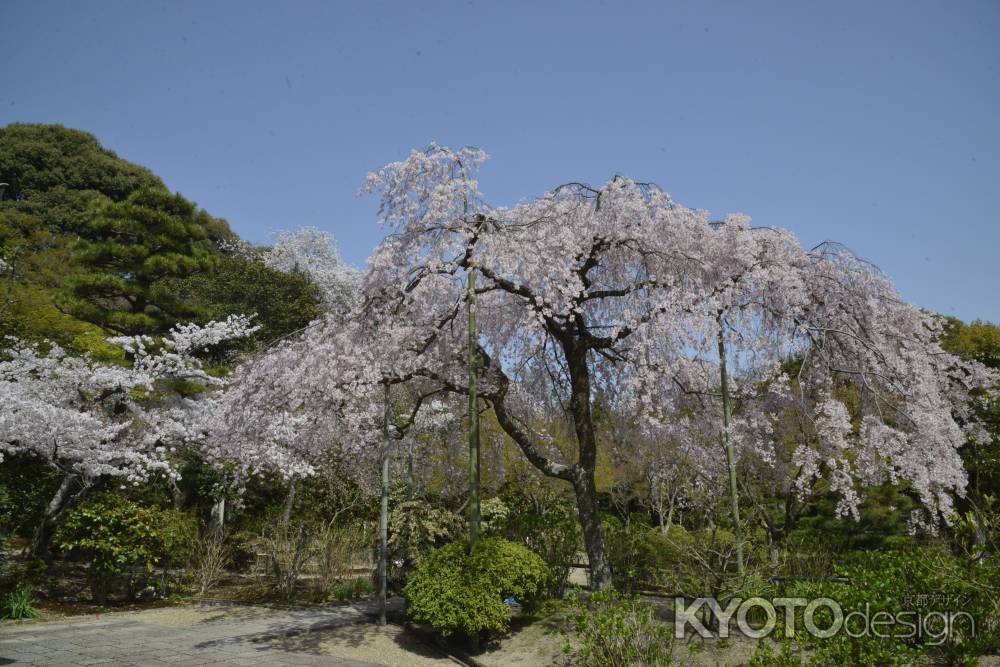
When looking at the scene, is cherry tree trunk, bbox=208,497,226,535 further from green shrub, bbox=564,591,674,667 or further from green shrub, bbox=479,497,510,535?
green shrub, bbox=564,591,674,667

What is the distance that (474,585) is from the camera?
26.2 feet

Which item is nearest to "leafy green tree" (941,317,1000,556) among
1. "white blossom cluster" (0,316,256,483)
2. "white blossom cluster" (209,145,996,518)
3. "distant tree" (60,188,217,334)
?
"white blossom cluster" (209,145,996,518)

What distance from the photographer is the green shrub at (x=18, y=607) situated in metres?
9.59

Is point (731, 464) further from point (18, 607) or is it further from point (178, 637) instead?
point (18, 607)

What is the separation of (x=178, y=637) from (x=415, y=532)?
3.80 meters

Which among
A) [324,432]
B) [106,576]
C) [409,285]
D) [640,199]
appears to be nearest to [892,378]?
[640,199]

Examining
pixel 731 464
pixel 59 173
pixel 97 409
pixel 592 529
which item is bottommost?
pixel 592 529

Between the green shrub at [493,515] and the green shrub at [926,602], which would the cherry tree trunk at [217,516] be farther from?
the green shrub at [926,602]

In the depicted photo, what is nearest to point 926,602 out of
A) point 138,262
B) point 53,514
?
point 53,514

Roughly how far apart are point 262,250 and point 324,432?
102 feet

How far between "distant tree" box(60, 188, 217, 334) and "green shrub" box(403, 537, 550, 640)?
12987mm

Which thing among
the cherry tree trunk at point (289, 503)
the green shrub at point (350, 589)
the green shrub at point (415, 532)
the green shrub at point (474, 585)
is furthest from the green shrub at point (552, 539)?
the cherry tree trunk at point (289, 503)

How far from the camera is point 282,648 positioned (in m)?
8.08

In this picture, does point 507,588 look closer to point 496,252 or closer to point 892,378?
point 496,252
